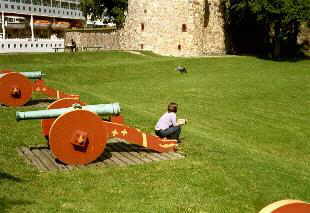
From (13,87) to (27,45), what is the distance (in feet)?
83.8

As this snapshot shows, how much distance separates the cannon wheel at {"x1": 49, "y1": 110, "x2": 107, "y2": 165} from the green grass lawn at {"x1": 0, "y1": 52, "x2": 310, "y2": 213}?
0.37 meters

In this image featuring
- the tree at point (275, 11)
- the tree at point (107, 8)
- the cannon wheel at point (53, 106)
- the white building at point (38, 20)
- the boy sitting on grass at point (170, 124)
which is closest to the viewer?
the cannon wheel at point (53, 106)

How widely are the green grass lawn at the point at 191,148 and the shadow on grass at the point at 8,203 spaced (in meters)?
0.01

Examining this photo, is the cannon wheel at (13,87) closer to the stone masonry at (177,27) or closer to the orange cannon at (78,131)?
the orange cannon at (78,131)

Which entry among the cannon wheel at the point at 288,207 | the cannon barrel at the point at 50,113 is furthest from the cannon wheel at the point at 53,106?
the cannon wheel at the point at 288,207

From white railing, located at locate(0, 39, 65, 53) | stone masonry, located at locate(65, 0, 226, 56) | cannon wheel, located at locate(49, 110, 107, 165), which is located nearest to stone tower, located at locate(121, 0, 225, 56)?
stone masonry, located at locate(65, 0, 226, 56)

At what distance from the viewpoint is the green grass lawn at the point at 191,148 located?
636cm

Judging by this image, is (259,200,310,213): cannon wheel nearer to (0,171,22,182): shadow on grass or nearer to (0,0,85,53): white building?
(0,171,22,182): shadow on grass

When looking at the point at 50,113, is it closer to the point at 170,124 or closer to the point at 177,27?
the point at 170,124

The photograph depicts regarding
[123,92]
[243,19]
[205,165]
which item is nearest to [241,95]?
[123,92]

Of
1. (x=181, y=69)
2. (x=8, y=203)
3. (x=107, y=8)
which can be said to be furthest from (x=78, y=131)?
(x=107, y=8)

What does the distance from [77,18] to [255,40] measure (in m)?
26.0

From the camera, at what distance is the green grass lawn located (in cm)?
636

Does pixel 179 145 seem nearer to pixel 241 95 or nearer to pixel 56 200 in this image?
pixel 56 200
